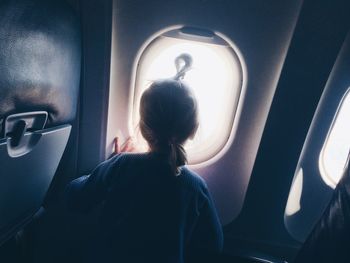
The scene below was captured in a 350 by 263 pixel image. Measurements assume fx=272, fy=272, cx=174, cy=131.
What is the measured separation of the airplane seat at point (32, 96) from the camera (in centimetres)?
67

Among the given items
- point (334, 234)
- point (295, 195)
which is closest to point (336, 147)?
point (295, 195)

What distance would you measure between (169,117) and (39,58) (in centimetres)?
41

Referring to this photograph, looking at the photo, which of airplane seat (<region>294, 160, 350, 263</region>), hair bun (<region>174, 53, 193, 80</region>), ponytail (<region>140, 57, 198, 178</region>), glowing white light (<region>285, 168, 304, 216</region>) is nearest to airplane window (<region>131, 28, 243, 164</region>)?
hair bun (<region>174, 53, 193, 80</region>)

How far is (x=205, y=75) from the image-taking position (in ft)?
4.25

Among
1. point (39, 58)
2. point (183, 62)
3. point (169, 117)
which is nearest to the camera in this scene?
point (39, 58)

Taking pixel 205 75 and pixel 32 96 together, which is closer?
pixel 32 96

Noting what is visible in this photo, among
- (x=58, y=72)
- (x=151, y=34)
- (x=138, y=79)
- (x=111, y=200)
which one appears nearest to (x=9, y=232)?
(x=111, y=200)

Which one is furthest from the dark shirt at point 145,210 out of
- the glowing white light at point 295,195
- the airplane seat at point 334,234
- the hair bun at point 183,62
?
the glowing white light at point 295,195

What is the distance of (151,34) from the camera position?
1.08m

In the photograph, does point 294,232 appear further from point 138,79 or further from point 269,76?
point 138,79

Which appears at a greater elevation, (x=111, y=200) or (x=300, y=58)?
(x=300, y=58)

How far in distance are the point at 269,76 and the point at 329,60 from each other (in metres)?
0.23

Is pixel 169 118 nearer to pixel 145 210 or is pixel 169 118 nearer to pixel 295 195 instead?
pixel 145 210

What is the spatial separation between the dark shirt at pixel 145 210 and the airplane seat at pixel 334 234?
15.3 inches
